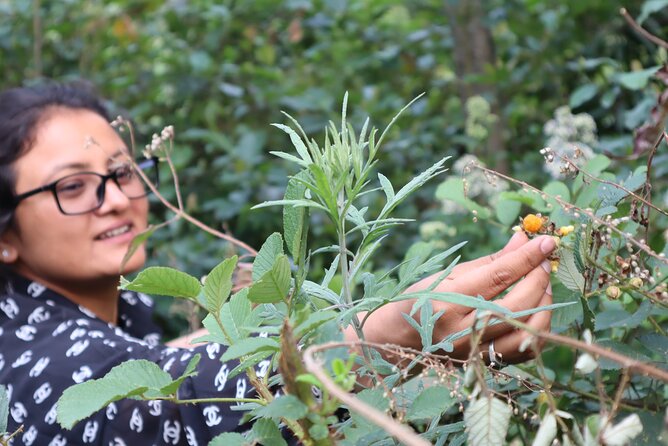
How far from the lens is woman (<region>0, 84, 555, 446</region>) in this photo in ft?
4.42

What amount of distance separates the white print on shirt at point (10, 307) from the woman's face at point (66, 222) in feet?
0.33

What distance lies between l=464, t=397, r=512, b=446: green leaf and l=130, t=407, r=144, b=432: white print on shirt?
2.59 ft

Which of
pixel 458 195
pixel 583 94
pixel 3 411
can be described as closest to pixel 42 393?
pixel 3 411

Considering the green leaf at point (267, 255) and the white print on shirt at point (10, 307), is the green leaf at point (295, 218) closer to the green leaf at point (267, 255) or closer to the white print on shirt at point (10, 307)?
the green leaf at point (267, 255)

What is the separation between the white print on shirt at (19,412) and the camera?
148 cm

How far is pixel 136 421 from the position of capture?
4.43 ft

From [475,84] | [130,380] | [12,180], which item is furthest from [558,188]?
[475,84]

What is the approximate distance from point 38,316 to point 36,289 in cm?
12

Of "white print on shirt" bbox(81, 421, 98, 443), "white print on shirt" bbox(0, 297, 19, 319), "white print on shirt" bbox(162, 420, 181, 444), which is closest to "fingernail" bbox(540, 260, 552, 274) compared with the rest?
"white print on shirt" bbox(162, 420, 181, 444)

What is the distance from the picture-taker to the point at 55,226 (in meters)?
1.80

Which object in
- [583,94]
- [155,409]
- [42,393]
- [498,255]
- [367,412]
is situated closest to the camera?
[367,412]

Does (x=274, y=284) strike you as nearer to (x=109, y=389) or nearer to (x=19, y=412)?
(x=109, y=389)

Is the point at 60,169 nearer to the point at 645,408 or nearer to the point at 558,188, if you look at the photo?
the point at 558,188

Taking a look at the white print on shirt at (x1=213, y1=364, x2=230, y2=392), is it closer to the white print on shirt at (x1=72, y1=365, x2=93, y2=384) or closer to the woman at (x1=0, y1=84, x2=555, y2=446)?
the woman at (x1=0, y1=84, x2=555, y2=446)
